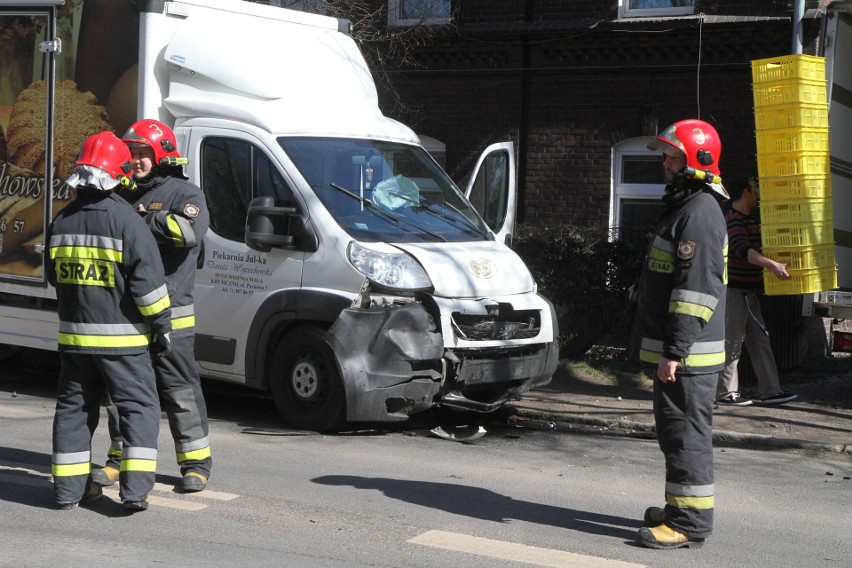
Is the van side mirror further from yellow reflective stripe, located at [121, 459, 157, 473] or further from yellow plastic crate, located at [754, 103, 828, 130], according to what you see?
yellow plastic crate, located at [754, 103, 828, 130]

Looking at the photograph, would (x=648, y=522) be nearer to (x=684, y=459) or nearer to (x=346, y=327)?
(x=684, y=459)

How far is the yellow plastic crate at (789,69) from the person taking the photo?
886 centimetres

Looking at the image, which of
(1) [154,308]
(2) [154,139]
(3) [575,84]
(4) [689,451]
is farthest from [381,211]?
(3) [575,84]

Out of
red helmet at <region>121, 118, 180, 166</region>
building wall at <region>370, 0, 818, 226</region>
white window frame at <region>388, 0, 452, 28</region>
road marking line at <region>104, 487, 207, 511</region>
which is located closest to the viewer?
road marking line at <region>104, 487, 207, 511</region>

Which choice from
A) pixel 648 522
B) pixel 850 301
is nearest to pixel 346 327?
pixel 648 522

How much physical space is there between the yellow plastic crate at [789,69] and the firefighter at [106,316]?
5323mm

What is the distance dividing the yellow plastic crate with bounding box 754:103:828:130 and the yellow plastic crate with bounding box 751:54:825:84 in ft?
0.71

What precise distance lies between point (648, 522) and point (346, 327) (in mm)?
2661

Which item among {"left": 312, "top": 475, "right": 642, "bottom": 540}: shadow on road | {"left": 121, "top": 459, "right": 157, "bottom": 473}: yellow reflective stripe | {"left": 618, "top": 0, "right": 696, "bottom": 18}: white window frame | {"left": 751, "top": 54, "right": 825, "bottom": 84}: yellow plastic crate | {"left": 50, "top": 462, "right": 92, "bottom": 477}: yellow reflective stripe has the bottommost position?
{"left": 312, "top": 475, "right": 642, "bottom": 540}: shadow on road

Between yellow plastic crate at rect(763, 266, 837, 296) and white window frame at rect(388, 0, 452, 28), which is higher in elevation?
white window frame at rect(388, 0, 452, 28)

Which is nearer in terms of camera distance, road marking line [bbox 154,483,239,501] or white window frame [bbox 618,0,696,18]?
road marking line [bbox 154,483,239,501]

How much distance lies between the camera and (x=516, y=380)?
8211mm

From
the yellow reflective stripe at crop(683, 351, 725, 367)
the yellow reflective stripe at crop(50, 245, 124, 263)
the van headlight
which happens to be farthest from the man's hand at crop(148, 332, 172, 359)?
the yellow reflective stripe at crop(683, 351, 725, 367)

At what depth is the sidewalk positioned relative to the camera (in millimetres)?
8320
